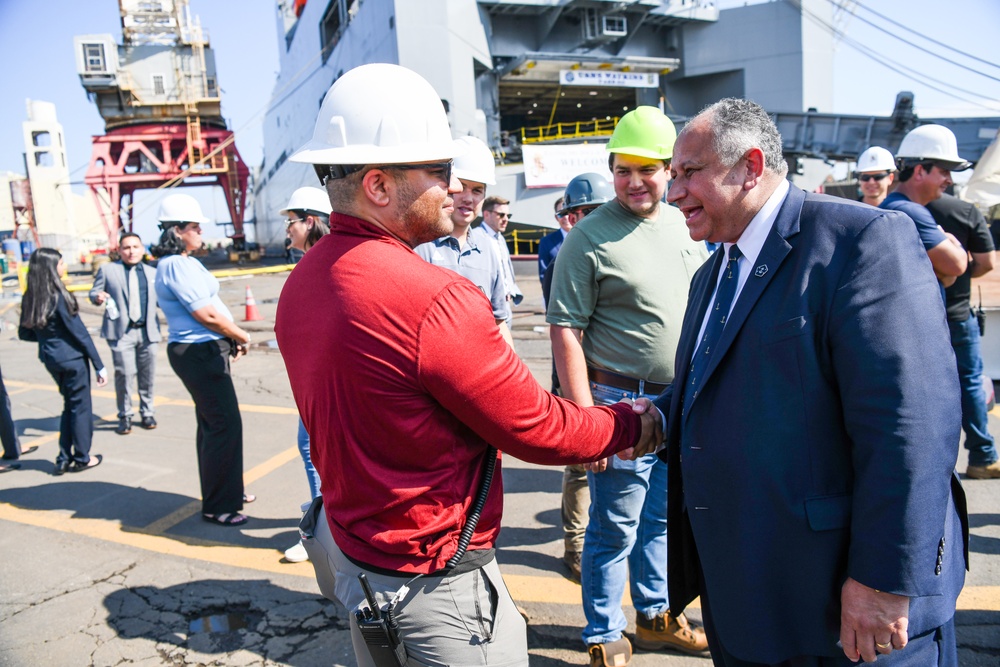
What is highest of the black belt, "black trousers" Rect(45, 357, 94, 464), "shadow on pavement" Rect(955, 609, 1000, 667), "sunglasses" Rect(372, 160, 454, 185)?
"sunglasses" Rect(372, 160, 454, 185)

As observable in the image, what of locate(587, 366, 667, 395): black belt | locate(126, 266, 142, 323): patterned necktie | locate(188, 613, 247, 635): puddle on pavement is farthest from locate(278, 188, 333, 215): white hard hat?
locate(126, 266, 142, 323): patterned necktie

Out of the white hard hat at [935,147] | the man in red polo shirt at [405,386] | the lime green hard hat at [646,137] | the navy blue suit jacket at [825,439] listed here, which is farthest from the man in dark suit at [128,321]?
the white hard hat at [935,147]

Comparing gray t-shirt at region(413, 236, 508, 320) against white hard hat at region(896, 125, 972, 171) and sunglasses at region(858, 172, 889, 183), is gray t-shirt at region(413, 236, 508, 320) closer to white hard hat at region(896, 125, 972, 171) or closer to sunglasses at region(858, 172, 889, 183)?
white hard hat at region(896, 125, 972, 171)

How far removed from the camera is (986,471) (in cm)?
429

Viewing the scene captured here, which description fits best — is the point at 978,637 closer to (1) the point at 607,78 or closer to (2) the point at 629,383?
(2) the point at 629,383

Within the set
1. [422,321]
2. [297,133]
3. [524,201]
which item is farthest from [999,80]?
[297,133]

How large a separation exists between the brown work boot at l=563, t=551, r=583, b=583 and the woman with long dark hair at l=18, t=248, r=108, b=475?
4472 millimetres

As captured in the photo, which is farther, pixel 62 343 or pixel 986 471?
pixel 62 343

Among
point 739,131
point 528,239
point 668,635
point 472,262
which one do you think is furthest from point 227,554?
point 528,239

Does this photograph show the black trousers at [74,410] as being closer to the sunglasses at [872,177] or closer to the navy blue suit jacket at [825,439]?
the navy blue suit jacket at [825,439]

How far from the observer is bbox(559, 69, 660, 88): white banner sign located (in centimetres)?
2562

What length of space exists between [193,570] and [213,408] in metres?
1.02

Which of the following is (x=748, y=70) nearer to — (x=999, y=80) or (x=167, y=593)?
(x=999, y=80)

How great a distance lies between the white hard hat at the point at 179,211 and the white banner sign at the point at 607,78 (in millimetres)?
23300
